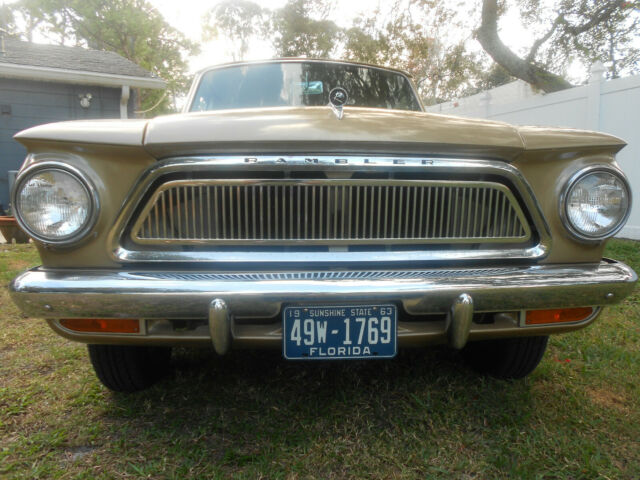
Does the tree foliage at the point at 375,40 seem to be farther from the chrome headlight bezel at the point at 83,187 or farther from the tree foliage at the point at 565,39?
the chrome headlight bezel at the point at 83,187

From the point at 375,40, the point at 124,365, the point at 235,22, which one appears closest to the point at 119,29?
the point at 235,22

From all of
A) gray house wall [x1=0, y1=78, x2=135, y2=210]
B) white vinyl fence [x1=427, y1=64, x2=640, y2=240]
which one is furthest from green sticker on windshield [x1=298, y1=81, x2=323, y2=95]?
gray house wall [x1=0, y1=78, x2=135, y2=210]

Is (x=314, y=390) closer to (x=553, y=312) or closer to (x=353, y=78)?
(x=553, y=312)

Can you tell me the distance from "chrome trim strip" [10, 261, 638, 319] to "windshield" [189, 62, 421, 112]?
1582 millimetres

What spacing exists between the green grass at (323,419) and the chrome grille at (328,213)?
0.74 meters

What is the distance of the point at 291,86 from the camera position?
114 inches

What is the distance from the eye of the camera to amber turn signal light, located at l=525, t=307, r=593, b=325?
173cm

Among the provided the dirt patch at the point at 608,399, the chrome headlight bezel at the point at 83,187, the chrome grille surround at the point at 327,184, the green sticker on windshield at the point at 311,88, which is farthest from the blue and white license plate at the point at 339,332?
the green sticker on windshield at the point at 311,88

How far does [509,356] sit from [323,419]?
915mm

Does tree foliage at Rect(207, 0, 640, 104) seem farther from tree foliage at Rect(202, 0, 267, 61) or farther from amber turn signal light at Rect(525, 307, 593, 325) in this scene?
amber turn signal light at Rect(525, 307, 593, 325)

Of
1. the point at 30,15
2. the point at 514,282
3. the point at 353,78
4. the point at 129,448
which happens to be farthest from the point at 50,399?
the point at 30,15

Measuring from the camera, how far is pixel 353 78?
10.3 feet

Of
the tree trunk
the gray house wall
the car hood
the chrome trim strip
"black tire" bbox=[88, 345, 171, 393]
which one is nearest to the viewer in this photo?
the chrome trim strip

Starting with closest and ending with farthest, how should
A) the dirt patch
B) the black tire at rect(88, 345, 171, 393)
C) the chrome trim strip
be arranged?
the chrome trim strip, the black tire at rect(88, 345, 171, 393), the dirt patch
